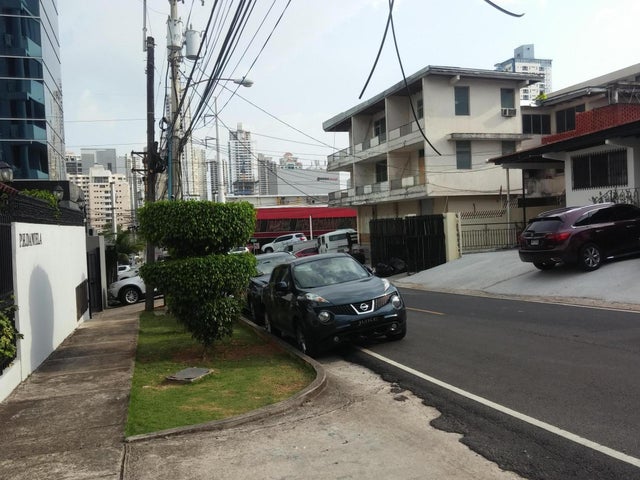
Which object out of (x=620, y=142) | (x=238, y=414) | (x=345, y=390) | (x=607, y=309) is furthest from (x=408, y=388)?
(x=620, y=142)

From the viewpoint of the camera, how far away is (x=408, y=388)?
22.4ft

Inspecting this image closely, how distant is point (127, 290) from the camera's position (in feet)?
75.0

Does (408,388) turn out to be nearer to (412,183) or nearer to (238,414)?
(238,414)

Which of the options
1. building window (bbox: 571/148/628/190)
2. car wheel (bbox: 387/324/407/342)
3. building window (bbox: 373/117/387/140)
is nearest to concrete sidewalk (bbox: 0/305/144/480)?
car wheel (bbox: 387/324/407/342)

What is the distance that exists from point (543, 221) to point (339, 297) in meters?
9.75

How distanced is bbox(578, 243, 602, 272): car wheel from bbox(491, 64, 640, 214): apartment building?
A: 171 inches

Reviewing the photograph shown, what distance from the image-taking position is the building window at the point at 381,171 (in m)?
44.4

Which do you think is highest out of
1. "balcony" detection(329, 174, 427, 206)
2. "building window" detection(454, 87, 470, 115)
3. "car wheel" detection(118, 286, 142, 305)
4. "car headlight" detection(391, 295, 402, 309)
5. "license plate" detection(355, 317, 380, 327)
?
"building window" detection(454, 87, 470, 115)

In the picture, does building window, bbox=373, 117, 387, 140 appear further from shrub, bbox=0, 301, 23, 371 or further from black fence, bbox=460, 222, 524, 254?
shrub, bbox=0, 301, 23, 371

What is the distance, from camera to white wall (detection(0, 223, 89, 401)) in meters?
7.62

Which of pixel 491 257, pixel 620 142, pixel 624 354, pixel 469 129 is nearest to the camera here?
pixel 624 354

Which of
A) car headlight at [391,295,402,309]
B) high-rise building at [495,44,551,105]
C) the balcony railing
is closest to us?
car headlight at [391,295,402,309]

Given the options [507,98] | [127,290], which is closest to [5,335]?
[127,290]

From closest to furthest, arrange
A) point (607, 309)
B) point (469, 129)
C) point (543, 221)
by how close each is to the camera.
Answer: point (607, 309) → point (543, 221) → point (469, 129)
